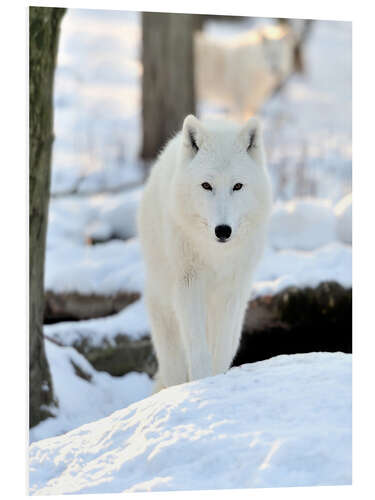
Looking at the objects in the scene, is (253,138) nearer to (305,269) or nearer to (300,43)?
(305,269)

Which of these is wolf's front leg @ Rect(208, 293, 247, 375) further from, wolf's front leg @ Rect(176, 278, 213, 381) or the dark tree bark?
the dark tree bark

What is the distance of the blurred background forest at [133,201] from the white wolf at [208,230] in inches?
29.3

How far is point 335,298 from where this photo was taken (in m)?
5.30

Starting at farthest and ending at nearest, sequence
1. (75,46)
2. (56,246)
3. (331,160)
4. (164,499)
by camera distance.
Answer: (75,46) → (56,246) → (331,160) → (164,499)

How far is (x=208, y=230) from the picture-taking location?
375 cm

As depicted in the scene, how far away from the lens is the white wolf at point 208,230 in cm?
373

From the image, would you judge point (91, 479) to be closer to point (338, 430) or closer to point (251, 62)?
point (338, 430)

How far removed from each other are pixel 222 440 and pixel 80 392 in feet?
6.66

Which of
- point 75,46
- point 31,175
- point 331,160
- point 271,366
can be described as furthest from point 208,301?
point 75,46

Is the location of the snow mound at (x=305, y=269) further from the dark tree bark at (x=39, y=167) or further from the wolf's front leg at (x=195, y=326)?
the dark tree bark at (x=39, y=167)

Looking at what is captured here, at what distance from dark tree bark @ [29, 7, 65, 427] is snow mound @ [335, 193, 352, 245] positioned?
2286 millimetres

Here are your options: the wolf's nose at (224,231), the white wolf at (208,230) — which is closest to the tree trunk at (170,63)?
the white wolf at (208,230)

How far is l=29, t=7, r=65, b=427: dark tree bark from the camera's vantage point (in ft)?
13.6

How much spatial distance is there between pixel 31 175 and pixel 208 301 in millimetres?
1170
